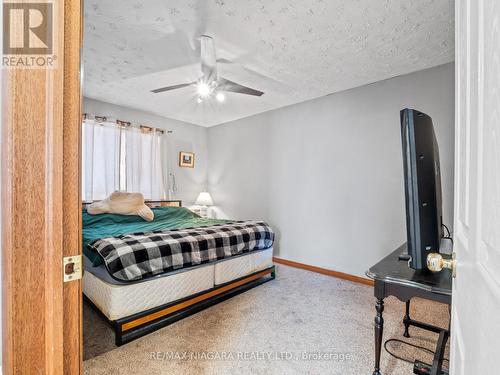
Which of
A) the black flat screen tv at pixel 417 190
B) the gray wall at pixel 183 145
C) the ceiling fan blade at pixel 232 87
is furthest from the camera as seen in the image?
the gray wall at pixel 183 145

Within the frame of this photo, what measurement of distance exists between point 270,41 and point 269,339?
2427mm

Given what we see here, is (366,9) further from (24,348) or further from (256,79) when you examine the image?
(24,348)

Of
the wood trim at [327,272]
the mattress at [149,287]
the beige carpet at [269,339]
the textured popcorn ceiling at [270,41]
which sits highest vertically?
the textured popcorn ceiling at [270,41]

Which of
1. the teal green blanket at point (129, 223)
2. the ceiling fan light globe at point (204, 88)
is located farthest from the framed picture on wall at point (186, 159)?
the ceiling fan light globe at point (204, 88)

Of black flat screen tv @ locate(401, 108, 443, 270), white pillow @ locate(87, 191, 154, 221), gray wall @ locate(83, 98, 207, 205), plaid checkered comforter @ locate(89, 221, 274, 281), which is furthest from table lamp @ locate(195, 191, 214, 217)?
black flat screen tv @ locate(401, 108, 443, 270)

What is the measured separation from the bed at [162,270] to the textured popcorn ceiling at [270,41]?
1.69 metres

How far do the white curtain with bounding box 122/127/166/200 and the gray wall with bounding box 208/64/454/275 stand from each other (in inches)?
54.5

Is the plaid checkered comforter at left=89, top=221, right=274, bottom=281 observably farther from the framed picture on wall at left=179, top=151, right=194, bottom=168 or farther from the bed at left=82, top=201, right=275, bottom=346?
the framed picture on wall at left=179, top=151, right=194, bottom=168

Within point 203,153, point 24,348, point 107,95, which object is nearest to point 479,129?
point 24,348

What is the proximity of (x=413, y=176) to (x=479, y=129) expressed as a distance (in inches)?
28.4

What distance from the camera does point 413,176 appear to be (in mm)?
1065

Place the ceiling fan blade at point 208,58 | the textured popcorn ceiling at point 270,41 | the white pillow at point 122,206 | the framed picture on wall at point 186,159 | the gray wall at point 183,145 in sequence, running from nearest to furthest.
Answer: the textured popcorn ceiling at point 270,41
the ceiling fan blade at point 208,58
the white pillow at point 122,206
the gray wall at point 183,145
the framed picture on wall at point 186,159

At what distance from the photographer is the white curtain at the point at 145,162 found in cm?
404

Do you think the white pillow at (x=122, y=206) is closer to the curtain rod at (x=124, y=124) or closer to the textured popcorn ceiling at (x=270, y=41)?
the curtain rod at (x=124, y=124)
